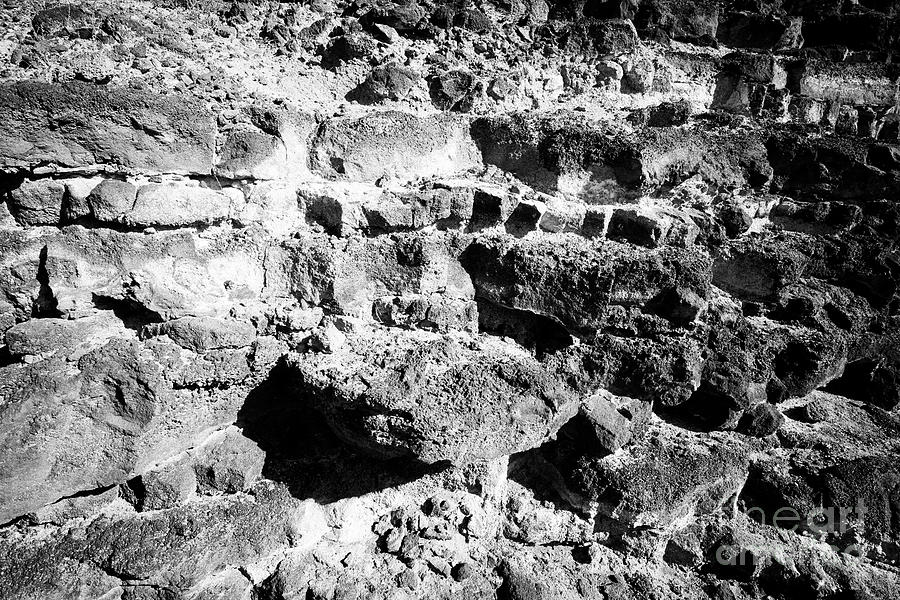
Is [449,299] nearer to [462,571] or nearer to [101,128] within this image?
[462,571]

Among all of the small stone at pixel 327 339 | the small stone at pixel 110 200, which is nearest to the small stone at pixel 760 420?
the small stone at pixel 327 339

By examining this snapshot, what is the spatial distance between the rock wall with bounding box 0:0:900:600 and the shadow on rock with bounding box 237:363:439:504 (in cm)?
1

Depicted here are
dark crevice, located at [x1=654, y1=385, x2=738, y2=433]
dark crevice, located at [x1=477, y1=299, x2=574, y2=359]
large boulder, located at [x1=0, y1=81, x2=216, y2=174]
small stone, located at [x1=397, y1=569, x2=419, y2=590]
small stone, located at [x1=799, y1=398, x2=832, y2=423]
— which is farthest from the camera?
small stone, located at [x1=799, y1=398, x2=832, y2=423]

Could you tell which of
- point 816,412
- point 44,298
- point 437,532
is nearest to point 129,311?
point 44,298

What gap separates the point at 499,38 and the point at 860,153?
1.45 m

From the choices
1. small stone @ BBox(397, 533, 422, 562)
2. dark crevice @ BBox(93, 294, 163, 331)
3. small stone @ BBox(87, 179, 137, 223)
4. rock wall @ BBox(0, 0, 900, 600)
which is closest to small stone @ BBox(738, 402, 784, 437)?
rock wall @ BBox(0, 0, 900, 600)

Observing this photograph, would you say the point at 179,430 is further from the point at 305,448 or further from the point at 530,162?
the point at 530,162

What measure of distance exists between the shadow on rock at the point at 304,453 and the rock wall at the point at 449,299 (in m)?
0.01

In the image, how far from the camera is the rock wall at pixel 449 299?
158cm

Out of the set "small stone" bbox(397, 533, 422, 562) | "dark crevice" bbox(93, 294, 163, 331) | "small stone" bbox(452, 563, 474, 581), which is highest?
"dark crevice" bbox(93, 294, 163, 331)

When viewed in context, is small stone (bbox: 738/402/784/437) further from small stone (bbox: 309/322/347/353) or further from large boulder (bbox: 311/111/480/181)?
small stone (bbox: 309/322/347/353)

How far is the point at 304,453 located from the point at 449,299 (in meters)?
0.70

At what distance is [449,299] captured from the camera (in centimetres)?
195

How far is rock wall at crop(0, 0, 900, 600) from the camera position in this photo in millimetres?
1585
